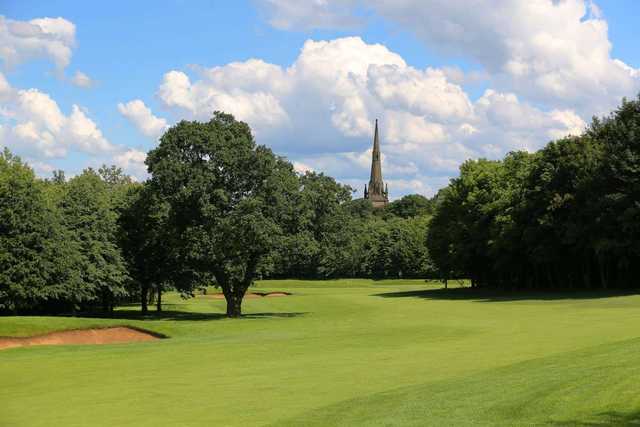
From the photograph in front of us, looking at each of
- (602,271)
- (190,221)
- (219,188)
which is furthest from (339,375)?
(602,271)

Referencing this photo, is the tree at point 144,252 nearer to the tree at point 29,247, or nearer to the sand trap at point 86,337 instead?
the tree at point 29,247

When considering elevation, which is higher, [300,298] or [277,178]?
[277,178]

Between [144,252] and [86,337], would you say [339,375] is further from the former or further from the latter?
[144,252]

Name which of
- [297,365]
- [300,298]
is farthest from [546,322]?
[300,298]

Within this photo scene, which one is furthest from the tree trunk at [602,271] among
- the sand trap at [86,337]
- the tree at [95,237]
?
the sand trap at [86,337]

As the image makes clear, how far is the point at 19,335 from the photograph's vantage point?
133 ft

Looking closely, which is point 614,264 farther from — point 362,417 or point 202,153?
point 362,417

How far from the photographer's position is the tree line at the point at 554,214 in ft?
225

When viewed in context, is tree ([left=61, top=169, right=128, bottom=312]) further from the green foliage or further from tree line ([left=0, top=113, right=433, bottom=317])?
the green foliage

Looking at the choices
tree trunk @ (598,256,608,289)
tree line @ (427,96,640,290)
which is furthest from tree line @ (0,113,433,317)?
tree trunk @ (598,256,608,289)

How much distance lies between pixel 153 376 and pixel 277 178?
33.9 meters

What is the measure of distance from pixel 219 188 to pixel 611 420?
45383 mm

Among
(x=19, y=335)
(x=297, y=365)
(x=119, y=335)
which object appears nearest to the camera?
(x=297, y=365)

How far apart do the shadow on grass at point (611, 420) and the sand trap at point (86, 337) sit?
32.6m
